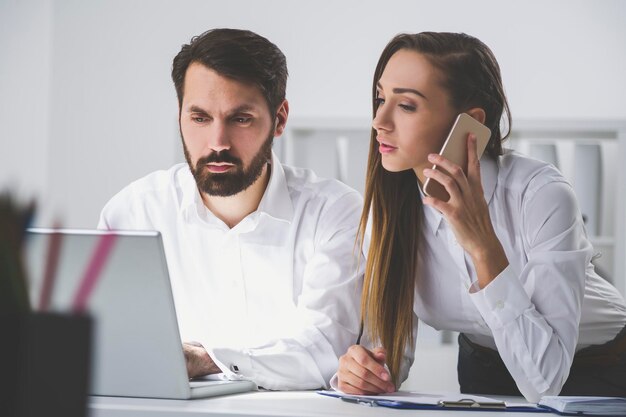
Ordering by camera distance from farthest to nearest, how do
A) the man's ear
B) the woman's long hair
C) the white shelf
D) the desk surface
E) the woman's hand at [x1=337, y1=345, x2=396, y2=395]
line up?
the white shelf → the man's ear → the woman's long hair → the woman's hand at [x1=337, y1=345, x2=396, y2=395] → the desk surface

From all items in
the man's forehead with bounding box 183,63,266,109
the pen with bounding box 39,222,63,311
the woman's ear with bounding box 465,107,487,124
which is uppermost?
the man's forehead with bounding box 183,63,266,109

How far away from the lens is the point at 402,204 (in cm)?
177

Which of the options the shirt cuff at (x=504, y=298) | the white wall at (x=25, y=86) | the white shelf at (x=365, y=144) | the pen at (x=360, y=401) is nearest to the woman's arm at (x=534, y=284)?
the shirt cuff at (x=504, y=298)

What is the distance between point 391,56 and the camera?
178 centimetres

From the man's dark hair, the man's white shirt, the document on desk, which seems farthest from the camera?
the man's dark hair

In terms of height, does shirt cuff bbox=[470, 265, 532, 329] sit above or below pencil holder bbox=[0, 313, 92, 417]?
below

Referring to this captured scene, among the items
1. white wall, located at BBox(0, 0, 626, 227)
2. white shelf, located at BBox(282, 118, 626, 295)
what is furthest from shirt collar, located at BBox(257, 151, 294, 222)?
white wall, located at BBox(0, 0, 626, 227)

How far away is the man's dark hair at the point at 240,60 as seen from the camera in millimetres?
1903

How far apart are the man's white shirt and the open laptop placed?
0.64 m

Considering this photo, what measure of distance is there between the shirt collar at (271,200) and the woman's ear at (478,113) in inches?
18.6

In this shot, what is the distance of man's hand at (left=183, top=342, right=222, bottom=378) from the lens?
5.03 ft

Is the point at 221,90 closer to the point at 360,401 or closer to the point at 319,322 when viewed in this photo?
the point at 319,322

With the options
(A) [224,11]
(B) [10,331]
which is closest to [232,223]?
(B) [10,331]

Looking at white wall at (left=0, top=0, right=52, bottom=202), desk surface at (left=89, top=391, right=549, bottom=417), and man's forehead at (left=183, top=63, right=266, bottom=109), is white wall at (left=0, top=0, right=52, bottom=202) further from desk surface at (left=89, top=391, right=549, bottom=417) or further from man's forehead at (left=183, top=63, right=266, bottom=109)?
desk surface at (left=89, top=391, right=549, bottom=417)
